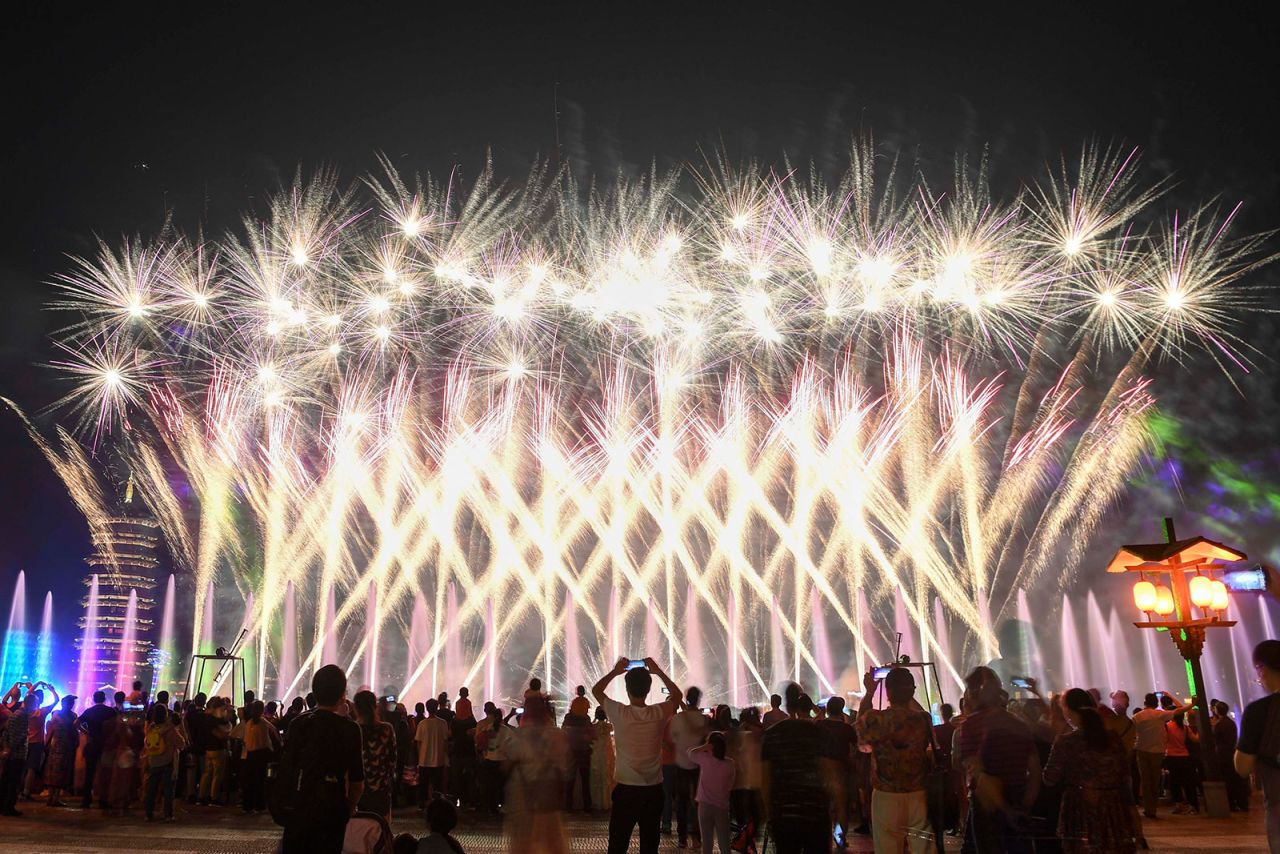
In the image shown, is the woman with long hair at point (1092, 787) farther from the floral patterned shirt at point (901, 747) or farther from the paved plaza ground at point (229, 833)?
the paved plaza ground at point (229, 833)

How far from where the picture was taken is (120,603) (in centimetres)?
10988

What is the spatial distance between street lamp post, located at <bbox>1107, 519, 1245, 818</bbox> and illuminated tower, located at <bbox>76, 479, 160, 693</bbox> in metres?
112

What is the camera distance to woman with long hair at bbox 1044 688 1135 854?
582 centimetres

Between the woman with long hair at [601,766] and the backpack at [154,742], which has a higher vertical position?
the backpack at [154,742]

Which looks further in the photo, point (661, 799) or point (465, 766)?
point (465, 766)

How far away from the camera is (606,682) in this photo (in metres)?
6.81

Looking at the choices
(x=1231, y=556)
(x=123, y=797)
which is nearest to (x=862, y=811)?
(x=1231, y=556)

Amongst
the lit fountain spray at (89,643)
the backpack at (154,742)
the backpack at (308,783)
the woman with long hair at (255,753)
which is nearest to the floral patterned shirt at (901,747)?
the backpack at (308,783)

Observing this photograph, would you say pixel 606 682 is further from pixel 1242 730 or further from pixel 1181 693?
pixel 1181 693

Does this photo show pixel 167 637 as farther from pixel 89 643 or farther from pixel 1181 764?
pixel 1181 764

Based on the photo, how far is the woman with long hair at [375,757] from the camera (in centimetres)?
686

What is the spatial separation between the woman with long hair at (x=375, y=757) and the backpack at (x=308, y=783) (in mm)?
1708

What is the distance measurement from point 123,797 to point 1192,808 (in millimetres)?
14248

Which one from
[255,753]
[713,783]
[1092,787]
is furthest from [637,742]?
[255,753]
